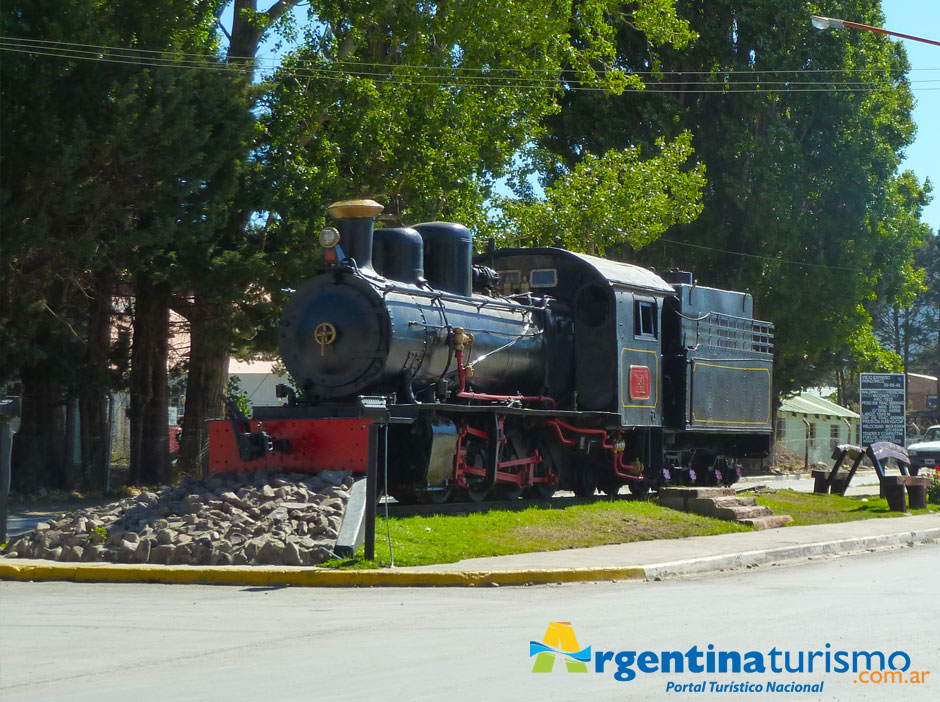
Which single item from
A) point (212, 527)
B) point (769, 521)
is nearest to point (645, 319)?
point (769, 521)

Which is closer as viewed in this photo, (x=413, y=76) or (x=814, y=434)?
(x=413, y=76)

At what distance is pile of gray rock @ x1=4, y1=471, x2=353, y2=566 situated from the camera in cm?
1109

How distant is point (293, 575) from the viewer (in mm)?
10422

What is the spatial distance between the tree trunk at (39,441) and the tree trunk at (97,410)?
0.57 meters

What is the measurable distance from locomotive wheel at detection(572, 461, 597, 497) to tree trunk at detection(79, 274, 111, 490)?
8.24m

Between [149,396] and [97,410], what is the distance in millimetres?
1060

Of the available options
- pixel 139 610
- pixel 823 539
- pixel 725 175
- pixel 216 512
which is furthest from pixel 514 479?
pixel 725 175

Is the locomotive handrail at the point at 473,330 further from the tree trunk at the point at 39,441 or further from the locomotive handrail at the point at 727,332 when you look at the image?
the tree trunk at the point at 39,441

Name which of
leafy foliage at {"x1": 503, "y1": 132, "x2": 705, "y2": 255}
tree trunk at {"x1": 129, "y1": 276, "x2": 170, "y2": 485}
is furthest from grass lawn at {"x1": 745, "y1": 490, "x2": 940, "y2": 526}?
tree trunk at {"x1": 129, "y1": 276, "x2": 170, "y2": 485}

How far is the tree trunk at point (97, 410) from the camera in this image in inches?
816

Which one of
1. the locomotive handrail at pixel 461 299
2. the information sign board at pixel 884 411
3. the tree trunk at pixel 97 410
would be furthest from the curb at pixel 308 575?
the information sign board at pixel 884 411

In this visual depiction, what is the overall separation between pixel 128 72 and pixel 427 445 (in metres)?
8.45

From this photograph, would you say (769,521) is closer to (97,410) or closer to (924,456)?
(97,410)

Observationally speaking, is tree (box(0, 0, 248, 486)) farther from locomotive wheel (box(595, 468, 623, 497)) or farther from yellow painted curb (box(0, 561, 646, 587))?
yellow painted curb (box(0, 561, 646, 587))
